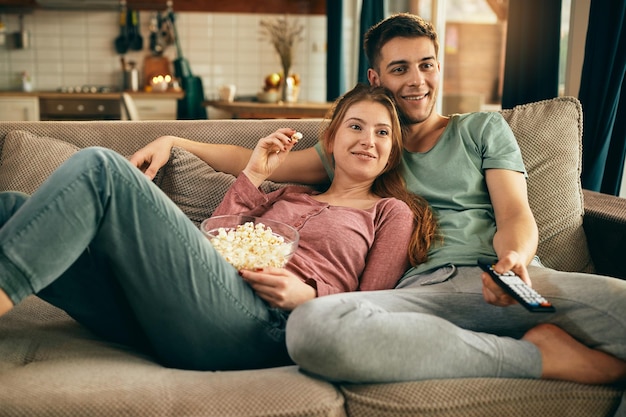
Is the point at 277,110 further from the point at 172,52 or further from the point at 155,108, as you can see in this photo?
the point at 172,52

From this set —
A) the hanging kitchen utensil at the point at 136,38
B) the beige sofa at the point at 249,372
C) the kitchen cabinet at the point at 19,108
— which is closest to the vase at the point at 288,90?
the hanging kitchen utensil at the point at 136,38

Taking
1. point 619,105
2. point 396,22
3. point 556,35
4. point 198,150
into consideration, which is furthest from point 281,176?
point 556,35

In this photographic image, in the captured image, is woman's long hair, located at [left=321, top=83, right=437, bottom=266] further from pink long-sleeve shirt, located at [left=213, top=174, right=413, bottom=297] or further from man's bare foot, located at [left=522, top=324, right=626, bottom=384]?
man's bare foot, located at [left=522, top=324, right=626, bottom=384]

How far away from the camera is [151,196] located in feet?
4.06

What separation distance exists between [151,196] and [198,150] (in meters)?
0.68

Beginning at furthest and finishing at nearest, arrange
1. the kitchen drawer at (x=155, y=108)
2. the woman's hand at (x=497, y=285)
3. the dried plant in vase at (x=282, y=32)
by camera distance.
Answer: the dried plant in vase at (x=282, y=32) < the kitchen drawer at (x=155, y=108) < the woman's hand at (x=497, y=285)

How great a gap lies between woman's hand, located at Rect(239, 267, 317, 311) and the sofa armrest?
95cm

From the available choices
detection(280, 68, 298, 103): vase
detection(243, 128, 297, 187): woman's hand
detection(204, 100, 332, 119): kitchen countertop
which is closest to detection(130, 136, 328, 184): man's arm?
detection(243, 128, 297, 187): woman's hand

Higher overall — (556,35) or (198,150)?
(556,35)

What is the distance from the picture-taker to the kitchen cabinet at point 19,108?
17.1 ft

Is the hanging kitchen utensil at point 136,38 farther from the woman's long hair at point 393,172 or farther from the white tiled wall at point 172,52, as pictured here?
the woman's long hair at point 393,172

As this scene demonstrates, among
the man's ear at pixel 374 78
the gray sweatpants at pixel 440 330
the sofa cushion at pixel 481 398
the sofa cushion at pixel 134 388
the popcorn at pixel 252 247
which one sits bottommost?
the sofa cushion at pixel 481 398

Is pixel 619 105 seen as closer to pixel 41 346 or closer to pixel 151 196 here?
pixel 151 196

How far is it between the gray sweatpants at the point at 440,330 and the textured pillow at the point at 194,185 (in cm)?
66
